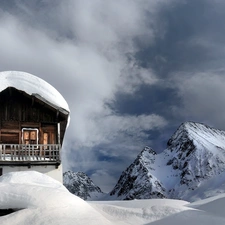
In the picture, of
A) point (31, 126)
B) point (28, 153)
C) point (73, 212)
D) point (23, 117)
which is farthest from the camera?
point (31, 126)

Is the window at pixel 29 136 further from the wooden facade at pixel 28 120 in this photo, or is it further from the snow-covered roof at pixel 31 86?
the snow-covered roof at pixel 31 86

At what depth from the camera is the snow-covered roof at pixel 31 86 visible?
19.6 metres

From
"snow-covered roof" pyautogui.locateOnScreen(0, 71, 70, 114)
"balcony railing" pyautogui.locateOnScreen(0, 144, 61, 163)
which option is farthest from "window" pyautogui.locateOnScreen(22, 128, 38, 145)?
"snow-covered roof" pyautogui.locateOnScreen(0, 71, 70, 114)

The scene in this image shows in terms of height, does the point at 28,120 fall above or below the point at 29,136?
above

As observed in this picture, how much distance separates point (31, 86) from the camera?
20016 mm

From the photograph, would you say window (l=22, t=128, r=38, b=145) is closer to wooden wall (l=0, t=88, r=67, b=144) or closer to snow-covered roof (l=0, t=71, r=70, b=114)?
wooden wall (l=0, t=88, r=67, b=144)

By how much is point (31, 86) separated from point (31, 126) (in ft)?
7.25

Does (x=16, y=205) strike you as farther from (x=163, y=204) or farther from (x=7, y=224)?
(x=163, y=204)

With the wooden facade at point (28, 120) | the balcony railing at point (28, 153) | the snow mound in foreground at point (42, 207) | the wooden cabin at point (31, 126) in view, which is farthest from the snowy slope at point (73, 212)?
the wooden facade at point (28, 120)

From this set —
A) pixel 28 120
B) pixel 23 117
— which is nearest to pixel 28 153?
pixel 28 120

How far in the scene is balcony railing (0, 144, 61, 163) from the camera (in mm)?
18141

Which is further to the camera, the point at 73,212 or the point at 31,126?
the point at 31,126

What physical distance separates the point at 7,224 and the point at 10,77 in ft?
47.8

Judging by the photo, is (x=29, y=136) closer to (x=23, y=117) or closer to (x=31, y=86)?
(x=23, y=117)
